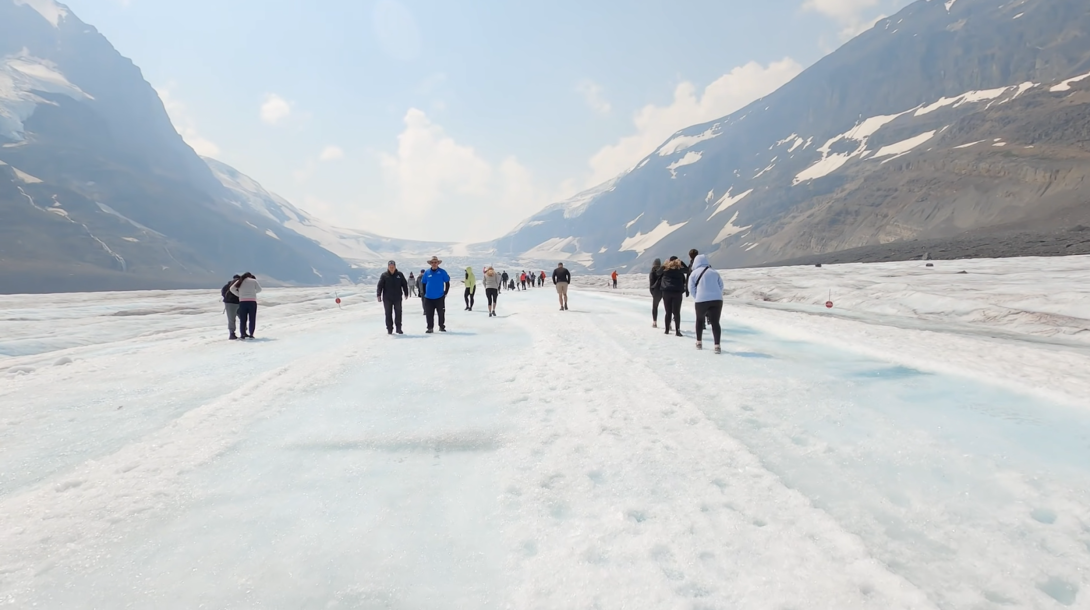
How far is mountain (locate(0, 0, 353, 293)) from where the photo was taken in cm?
10850

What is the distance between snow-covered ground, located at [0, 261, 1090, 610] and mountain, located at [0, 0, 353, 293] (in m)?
124

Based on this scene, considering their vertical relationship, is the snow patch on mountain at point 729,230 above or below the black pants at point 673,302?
above

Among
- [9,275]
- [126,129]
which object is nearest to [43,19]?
[126,129]

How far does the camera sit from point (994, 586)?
2850 millimetres

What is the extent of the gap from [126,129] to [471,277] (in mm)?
236382

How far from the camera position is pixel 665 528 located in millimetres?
3395

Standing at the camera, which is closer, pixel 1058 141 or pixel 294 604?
pixel 294 604

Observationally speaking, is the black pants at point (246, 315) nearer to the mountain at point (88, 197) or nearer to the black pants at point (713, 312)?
the black pants at point (713, 312)

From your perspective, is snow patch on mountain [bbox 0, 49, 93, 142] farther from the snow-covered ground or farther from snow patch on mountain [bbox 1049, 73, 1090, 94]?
snow patch on mountain [bbox 1049, 73, 1090, 94]

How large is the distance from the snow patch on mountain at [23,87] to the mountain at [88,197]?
15.6 inches

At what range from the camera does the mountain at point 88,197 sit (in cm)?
10850

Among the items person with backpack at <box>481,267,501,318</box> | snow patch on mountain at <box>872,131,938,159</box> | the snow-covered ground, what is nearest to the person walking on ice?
person with backpack at <box>481,267,501,318</box>

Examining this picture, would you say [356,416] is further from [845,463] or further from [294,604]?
[845,463]

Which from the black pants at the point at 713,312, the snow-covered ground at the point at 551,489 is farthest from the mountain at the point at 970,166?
the snow-covered ground at the point at 551,489
